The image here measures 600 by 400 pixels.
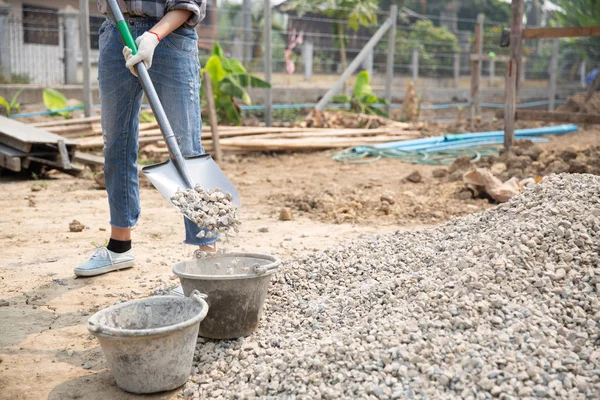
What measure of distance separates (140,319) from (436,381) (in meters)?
1.12

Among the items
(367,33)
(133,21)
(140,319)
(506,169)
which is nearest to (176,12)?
(133,21)

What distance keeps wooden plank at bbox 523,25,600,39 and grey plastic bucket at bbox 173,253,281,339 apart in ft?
17.7

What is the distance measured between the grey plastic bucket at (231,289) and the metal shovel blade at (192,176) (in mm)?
291

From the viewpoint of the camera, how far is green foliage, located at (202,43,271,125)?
349 inches

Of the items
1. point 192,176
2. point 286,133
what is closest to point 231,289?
point 192,176

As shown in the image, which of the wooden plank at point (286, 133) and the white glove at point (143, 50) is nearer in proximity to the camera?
the white glove at point (143, 50)

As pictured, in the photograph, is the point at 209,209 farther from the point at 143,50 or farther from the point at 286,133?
the point at 286,133

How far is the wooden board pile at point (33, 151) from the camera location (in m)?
6.09

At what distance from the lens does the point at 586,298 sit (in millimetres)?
2443

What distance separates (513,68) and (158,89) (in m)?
5.31

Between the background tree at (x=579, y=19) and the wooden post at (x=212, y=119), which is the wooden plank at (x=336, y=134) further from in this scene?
the background tree at (x=579, y=19)

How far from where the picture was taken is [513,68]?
7.33m

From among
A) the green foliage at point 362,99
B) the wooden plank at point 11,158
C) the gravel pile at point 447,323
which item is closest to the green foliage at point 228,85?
the green foliage at point 362,99

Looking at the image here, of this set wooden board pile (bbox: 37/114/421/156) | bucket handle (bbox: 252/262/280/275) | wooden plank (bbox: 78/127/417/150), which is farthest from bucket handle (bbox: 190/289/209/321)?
wooden plank (bbox: 78/127/417/150)
